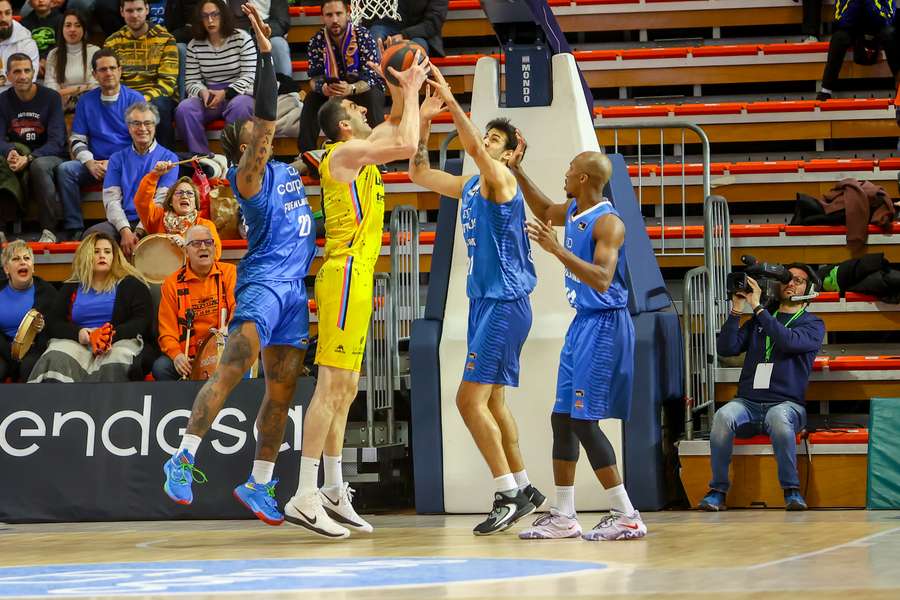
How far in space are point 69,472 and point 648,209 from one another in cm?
518

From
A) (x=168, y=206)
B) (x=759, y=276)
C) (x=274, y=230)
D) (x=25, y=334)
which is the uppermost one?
(x=168, y=206)

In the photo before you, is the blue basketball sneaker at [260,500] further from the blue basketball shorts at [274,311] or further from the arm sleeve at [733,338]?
the arm sleeve at [733,338]

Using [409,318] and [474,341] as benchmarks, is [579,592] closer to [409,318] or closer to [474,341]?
[474,341]

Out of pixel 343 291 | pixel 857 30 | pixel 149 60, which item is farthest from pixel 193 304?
pixel 857 30

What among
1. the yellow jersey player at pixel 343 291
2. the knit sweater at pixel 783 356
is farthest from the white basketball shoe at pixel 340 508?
the knit sweater at pixel 783 356

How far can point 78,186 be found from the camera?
1166 centimetres

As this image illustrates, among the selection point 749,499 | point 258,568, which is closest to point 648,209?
point 749,499

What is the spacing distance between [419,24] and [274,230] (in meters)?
5.92

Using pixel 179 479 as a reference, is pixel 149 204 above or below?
above

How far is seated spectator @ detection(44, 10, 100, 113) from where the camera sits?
41.5ft

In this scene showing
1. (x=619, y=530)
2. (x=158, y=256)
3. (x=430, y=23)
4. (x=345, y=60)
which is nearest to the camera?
(x=619, y=530)

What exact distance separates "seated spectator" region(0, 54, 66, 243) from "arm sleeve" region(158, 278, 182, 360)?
2.86 metres

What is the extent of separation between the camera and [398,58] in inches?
273

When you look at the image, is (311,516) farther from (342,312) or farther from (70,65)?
(70,65)
